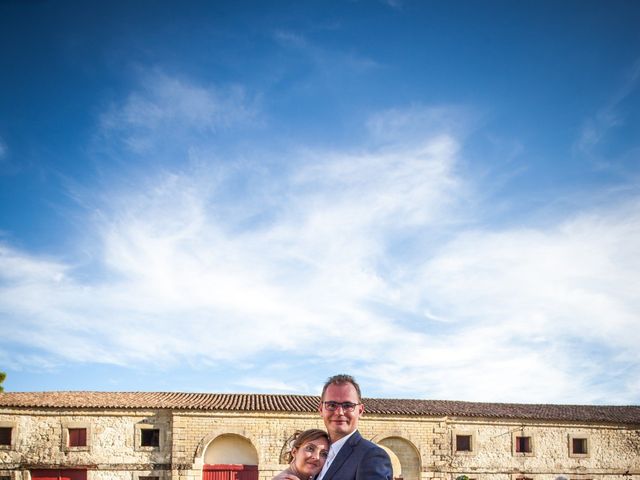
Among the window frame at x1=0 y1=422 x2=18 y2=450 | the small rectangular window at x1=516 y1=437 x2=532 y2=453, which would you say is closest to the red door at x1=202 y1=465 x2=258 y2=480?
the window frame at x1=0 y1=422 x2=18 y2=450

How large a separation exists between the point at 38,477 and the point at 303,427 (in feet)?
36.2

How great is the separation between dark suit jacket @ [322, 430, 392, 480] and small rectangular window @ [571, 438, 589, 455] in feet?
93.3

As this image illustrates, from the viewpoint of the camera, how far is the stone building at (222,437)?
2458 cm

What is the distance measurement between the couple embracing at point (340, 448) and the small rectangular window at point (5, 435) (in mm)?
24587

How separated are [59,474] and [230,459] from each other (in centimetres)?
699

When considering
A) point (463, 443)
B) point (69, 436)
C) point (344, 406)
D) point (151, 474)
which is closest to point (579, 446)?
point (463, 443)

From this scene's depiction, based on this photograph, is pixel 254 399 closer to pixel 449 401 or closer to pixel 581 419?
pixel 449 401

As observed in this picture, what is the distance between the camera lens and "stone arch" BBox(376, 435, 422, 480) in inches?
1022

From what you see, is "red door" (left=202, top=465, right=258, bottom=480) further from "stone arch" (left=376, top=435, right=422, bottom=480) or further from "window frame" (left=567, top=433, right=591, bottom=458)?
"window frame" (left=567, top=433, right=591, bottom=458)

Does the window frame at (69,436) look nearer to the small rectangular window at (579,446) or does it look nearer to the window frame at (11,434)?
the window frame at (11,434)

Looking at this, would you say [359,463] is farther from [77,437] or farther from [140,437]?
[77,437]

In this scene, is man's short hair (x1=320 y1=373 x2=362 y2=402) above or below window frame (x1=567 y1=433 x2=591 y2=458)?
above

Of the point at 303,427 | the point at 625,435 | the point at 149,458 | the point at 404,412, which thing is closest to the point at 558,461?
the point at 625,435

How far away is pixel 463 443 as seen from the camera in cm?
2750
